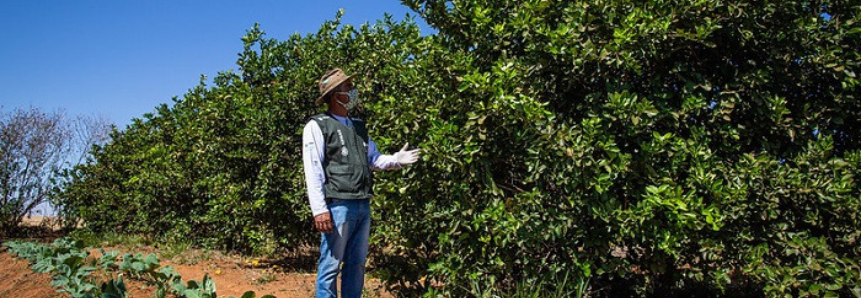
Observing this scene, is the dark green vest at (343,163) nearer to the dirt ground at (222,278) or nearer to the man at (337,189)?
the man at (337,189)

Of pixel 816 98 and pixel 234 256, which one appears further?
pixel 234 256

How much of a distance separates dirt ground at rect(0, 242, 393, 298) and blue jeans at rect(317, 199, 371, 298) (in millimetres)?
1054

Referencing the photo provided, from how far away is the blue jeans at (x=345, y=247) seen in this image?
13.1 feet

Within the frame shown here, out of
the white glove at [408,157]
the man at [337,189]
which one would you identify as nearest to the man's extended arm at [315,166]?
the man at [337,189]

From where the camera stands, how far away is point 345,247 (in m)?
4.15

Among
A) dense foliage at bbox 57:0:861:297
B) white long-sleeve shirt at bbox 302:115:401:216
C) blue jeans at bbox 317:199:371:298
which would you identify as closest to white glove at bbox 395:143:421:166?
dense foliage at bbox 57:0:861:297

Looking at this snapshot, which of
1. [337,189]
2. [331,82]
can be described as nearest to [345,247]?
[337,189]

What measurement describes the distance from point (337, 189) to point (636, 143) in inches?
79.5

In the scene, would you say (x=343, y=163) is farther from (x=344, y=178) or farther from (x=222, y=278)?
(x=222, y=278)

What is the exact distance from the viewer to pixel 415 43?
16.2 feet

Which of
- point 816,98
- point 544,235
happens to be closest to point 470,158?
point 544,235

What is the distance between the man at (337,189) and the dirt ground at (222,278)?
1.18 meters

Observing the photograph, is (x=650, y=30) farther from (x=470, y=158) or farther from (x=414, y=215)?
(x=414, y=215)

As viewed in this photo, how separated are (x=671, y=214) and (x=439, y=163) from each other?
5.06 feet
